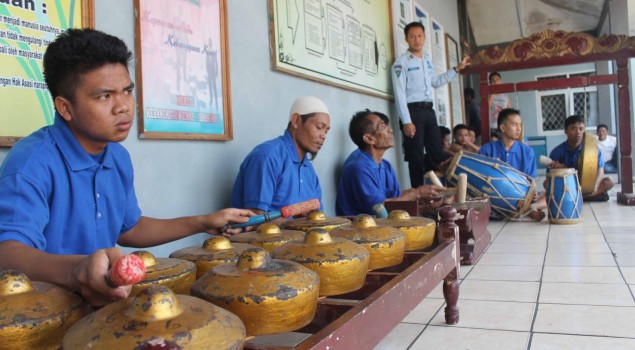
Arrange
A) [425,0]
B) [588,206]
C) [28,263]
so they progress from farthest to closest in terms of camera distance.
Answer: [425,0]
[588,206]
[28,263]

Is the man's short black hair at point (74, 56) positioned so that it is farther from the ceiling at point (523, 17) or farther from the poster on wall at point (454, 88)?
the ceiling at point (523, 17)

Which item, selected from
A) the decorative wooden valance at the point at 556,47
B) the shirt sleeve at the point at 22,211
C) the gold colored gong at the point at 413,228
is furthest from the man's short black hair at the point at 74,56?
the decorative wooden valance at the point at 556,47

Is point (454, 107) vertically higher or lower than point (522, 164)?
higher

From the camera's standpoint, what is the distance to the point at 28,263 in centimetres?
104

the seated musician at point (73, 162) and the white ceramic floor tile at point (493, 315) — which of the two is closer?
the seated musician at point (73, 162)

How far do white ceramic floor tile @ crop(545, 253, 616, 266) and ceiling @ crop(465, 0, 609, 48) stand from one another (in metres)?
7.68

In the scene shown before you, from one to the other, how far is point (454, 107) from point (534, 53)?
2191 millimetres

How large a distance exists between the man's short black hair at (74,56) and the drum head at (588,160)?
4673 millimetres

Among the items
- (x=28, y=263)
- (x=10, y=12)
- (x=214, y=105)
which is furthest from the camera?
(x=214, y=105)

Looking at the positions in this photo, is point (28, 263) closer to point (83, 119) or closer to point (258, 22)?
point (83, 119)

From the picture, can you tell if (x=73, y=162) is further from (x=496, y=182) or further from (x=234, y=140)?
(x=496, y=182)

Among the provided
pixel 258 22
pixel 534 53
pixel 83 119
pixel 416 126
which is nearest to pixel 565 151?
pixel 534 53

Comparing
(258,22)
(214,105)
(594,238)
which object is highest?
(258,22)

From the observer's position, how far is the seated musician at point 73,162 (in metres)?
1.19
